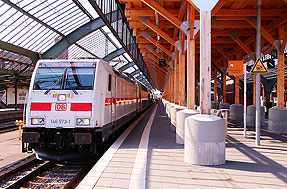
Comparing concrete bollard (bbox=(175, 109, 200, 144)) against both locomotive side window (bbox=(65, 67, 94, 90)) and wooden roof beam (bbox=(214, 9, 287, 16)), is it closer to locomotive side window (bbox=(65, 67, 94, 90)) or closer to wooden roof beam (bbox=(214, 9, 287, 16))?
locomotive side window (bbox=(65, 67, 94, 90))

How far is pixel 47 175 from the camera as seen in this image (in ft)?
22.5

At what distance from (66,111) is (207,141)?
13.1ft

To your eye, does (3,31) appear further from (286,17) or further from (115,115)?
(286,17)

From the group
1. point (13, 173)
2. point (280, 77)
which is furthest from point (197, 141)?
point (280, 77)

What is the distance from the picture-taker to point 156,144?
29.4 ft

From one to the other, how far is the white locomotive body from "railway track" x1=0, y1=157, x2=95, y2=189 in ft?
1.33

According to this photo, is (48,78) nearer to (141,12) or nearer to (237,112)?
(141,12)

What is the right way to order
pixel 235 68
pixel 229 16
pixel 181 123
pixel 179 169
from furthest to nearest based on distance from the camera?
1. pixel 229 16
2. pixel 235 68
3. pixel 181 123
4. pixel 179 169

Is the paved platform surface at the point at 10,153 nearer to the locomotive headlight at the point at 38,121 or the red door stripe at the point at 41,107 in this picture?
the locomotive headlight at the point at 38,121

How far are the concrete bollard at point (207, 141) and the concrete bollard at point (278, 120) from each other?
6.76m

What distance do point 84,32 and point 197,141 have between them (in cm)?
2139

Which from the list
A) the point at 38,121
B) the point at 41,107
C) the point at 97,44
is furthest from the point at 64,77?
the point at 97,44

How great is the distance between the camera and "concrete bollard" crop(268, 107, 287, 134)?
11633mm

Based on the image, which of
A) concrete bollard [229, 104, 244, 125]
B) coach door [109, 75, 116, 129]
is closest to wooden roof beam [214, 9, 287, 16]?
coach door [109, 75, 116, 129]
